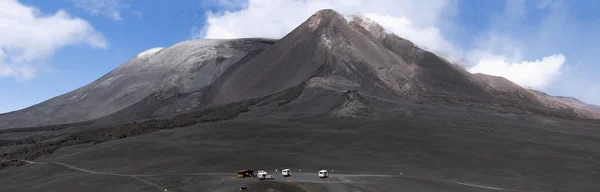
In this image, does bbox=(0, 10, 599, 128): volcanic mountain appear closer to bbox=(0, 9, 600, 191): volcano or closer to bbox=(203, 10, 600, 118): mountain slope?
bbox=(203, 10, 600, 118): mountain slope

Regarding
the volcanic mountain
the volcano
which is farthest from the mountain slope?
the volcano

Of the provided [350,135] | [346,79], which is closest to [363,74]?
[346,79]

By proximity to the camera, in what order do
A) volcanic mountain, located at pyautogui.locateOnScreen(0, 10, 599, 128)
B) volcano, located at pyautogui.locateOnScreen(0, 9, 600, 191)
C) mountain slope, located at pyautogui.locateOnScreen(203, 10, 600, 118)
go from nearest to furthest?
volcano, located at pyautogui.locateOnScreen(0, 9, 600, 191)
volcanic mountain, located at pyautogui.locateOnScreen(0, 10, 599, 128)
mountain slope, located at pyautogui.locateOnScreen(203, 10, 600, 118)

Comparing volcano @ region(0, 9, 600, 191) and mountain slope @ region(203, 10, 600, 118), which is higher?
mountain slope @ region(203, 10, 600, 118)

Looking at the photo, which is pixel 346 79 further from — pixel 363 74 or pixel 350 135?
pixel 350 135

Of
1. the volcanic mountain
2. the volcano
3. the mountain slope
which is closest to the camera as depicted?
the volcano

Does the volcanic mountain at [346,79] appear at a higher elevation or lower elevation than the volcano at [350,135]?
higher

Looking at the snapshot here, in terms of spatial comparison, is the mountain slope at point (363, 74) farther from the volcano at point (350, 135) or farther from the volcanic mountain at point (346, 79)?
the volcano at point (350, 135)

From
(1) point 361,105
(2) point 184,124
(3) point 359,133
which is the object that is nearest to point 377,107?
(1) point 361,105

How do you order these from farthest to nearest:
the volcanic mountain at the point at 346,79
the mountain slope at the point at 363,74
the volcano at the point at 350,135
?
the mountain slope at the point at 363,74 < the volcanic mountain at the point at 346,79 < the volcano at the point at 350,135

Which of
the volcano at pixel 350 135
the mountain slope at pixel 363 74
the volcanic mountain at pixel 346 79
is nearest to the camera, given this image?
the volcano at pixel 350 135

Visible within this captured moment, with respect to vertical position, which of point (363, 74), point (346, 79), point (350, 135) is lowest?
point (350, 135)

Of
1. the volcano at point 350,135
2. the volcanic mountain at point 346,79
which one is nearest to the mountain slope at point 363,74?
the volcanic mountain at point 346,79
